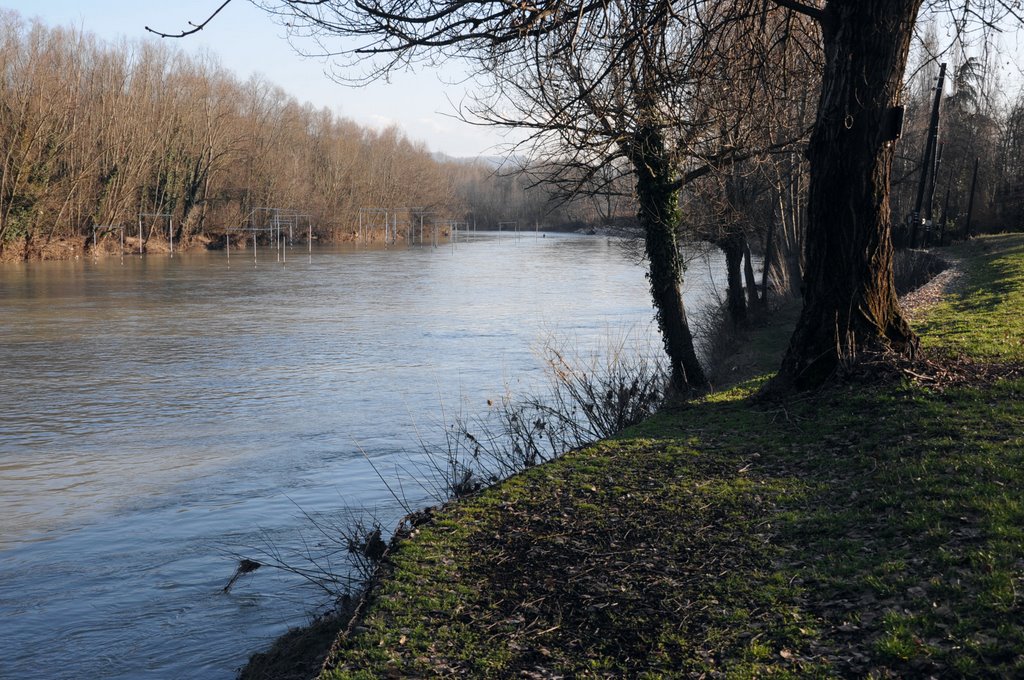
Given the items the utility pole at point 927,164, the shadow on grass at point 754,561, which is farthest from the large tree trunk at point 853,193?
the utility pole at point 927,164

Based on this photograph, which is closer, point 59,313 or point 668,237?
point 668,237

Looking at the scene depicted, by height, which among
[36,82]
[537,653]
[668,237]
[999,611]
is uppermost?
[36,82]

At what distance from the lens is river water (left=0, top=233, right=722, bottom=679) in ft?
26.6

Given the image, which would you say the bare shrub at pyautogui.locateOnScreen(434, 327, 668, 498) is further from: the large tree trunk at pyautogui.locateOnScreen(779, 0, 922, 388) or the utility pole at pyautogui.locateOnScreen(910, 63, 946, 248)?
the utility pole at pyautogui.locateOnScreen(910, 63, 946, 248)

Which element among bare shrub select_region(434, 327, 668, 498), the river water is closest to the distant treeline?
the river water

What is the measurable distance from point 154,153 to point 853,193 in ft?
230

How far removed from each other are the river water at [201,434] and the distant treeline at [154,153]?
9.23 m

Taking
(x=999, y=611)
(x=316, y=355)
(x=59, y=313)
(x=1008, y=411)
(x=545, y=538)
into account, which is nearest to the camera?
(x=999, y=611)

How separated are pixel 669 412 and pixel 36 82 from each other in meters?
55.8

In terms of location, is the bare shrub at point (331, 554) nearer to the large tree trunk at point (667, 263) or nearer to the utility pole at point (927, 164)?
the large tree trunk at point (667, 263)

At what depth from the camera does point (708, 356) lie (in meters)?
21.2

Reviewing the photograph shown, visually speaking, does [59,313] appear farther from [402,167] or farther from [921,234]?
[402,167]

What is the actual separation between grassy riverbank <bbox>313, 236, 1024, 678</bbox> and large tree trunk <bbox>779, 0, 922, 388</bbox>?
568 millimetres

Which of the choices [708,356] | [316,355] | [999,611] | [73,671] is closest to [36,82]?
[316,355]
